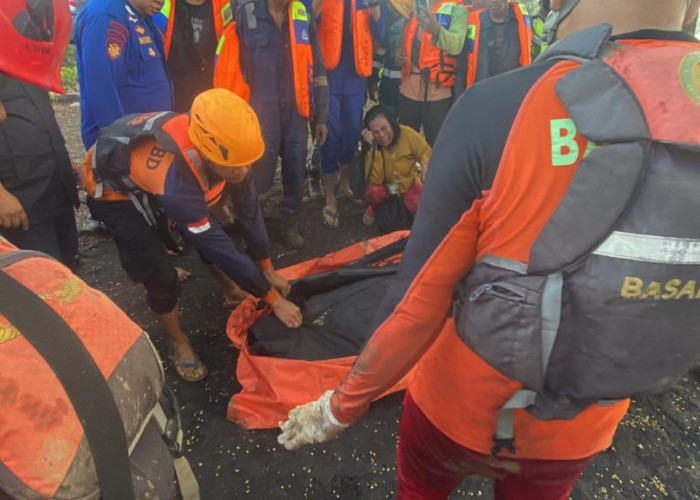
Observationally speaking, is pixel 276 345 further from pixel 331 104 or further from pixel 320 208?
pixel 331 104

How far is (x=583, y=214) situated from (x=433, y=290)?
1.14ft

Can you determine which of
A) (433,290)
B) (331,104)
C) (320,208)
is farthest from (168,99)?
(433,290)

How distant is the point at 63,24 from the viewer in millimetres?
1702

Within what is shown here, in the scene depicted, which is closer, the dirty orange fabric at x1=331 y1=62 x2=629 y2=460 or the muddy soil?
the dirty orange fabric at x1=331 y1=62 x2=629 y2=460

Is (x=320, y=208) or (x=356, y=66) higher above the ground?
(x=356, y=66)

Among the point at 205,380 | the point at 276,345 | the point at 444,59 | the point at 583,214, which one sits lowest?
the point at 205,380

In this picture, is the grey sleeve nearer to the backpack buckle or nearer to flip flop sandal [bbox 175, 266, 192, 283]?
flip flop sandal [bbox 175, 266, 192, 283]

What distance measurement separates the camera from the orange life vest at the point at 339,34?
4.09 meters

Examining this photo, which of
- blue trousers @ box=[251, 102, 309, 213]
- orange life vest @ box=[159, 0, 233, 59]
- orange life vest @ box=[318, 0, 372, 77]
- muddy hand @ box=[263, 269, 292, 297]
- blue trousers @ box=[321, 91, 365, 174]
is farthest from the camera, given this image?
blue trousers @ box=[321, 91, 365, 174]

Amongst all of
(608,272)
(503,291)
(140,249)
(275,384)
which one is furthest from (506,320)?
(140,249)

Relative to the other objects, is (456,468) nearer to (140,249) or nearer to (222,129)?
(222,129)

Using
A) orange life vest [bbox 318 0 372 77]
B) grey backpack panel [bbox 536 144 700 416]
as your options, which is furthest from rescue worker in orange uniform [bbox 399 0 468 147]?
grey backpack panel [bbox 536 144 700 416]

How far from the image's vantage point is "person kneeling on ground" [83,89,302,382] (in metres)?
2.22

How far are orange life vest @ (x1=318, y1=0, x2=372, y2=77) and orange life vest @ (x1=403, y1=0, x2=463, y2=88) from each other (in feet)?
1.72
